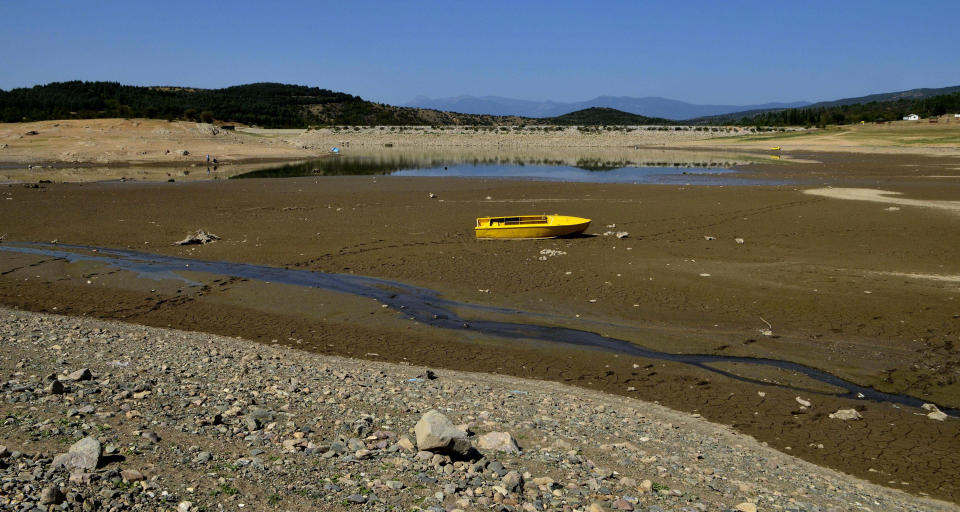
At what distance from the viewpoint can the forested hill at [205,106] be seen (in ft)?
325

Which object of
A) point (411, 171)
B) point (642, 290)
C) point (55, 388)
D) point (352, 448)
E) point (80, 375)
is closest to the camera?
point (352, 448)

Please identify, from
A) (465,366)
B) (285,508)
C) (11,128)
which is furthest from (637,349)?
(11,128)

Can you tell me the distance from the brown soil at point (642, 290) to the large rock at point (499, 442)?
11.9 feet

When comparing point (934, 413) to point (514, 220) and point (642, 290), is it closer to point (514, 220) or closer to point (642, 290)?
point (642, 290)

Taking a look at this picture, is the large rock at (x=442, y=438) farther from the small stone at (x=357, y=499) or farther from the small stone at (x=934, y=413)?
the small stone at (x=934, y=413)

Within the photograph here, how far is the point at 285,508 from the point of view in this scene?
20.0 feet

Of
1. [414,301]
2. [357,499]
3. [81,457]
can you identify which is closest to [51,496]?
[81,457]

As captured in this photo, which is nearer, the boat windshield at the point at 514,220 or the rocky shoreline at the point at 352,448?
the rocky shoreline at the point at 352,448

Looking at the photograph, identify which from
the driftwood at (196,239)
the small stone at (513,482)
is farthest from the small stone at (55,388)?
the driftwood at (196,239)

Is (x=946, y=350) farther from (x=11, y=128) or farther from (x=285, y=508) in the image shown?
(x=11, y=128)

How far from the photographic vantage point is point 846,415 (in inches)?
388

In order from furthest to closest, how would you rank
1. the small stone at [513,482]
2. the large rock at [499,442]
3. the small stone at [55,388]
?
the small stone at [55,388]
the large rock at [499,442]
the small stone at [513,482]

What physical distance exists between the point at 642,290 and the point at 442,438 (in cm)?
1090

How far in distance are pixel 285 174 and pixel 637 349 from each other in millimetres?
44384
